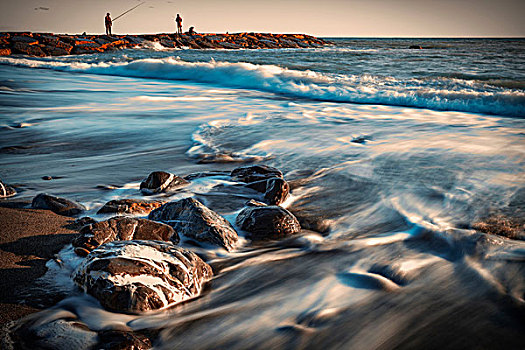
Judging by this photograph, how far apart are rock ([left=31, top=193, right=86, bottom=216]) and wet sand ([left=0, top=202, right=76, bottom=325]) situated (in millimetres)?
43

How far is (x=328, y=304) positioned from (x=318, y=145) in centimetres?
323

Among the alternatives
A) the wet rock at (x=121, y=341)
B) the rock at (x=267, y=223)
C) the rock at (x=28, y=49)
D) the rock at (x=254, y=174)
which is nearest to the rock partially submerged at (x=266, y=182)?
the rock at (x=254, y=174)

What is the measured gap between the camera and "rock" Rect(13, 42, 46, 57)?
27625 millimetres

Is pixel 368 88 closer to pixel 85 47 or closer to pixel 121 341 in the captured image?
pixel 121 341

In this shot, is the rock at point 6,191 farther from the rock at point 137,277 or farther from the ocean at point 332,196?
the rock at point 137,277

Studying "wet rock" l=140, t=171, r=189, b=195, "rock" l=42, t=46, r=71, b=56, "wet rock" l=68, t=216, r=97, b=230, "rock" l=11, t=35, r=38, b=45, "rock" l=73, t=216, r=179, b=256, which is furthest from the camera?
"rock" l=11, t=35, r=38, b=45

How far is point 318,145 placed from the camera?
4.92 m

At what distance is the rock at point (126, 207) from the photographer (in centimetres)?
271

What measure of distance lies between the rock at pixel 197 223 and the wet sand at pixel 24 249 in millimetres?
592

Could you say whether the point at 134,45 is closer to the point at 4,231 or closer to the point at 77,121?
the point at 77,121

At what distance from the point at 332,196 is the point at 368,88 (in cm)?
639

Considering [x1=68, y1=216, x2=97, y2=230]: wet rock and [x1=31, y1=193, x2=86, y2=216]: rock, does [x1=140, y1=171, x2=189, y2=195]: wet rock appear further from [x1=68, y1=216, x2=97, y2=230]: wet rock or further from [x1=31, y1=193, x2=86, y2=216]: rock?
[x1=68, y1=216, x2=97, y2=230]: wet rock

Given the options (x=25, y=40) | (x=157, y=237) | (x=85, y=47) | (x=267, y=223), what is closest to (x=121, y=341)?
(x=157, y=237)

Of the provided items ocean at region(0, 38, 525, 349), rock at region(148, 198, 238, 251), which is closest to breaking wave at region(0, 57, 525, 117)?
ocean at region(0, 38, 525, 349)
